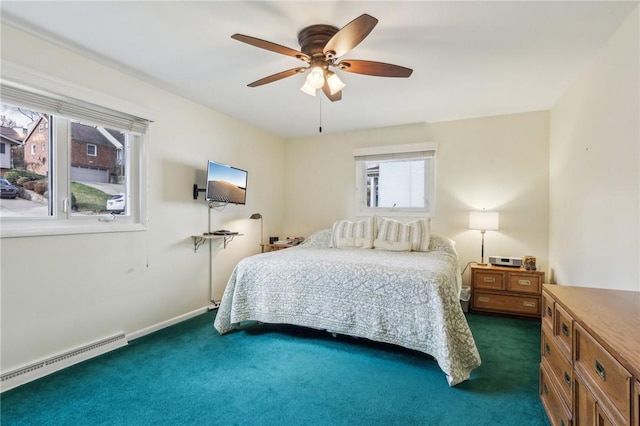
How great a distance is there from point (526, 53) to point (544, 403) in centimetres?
237

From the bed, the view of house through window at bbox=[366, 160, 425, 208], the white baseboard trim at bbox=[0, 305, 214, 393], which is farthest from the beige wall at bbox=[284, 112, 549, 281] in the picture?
the white baseboard trim at bbox=[0, 305, 214, 393]

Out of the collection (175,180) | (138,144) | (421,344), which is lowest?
(421,344)

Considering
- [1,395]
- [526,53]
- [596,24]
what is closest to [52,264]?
[1,395]

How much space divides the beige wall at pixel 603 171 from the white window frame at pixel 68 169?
12.0 feet

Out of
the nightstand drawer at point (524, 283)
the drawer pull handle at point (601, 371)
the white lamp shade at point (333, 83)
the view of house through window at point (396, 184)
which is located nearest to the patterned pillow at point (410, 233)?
the view of house through window at point (396, 184)

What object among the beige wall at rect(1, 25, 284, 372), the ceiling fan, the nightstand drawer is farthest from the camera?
the nightstand drawer

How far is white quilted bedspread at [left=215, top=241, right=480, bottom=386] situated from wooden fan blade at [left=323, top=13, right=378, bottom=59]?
1.61 m

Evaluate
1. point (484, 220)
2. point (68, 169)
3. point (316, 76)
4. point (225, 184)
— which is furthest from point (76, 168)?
point (484, 220)

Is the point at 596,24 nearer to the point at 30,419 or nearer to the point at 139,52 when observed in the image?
the point at 139,52

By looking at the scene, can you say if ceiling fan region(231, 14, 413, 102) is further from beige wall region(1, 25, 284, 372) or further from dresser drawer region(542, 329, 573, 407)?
dresser drawer region(542, 329, 573, 407)

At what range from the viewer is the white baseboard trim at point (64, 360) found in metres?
1.99

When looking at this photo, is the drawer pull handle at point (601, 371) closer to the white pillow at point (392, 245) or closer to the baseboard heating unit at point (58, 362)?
the white pillow at point (392, 245)

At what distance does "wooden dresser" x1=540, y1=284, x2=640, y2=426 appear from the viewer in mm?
914

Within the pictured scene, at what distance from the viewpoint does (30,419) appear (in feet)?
5.49
